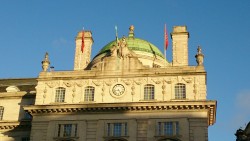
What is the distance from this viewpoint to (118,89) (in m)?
60.5

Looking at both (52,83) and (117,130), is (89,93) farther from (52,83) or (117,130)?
(117,130)

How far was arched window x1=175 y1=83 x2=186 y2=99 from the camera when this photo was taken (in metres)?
59.0

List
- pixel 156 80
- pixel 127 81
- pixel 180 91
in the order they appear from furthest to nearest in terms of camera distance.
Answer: pixel 127 81 → pixel 156 80 → pixel 180 91

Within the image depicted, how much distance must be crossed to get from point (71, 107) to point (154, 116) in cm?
996

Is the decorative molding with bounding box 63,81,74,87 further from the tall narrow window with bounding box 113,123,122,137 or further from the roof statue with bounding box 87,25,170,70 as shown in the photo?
the tall narrow window with bounding box 113,123,122,137

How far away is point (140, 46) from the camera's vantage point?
69625 millimetres

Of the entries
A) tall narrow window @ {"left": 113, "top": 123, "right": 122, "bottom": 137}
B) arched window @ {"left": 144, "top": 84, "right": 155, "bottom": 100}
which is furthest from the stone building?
tall narrow window @ {"left": 113, "top": 123, "right": 122, "bottom": 137}

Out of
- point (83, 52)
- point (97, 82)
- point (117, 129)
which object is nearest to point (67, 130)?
point (117, 129)

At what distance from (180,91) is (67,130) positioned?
14.2 meters

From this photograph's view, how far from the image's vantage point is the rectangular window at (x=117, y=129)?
5766 cm

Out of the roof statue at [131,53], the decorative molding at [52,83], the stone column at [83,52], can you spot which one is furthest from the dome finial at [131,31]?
the decorative molding at [52,83]

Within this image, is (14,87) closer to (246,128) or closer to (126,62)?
(126,62)

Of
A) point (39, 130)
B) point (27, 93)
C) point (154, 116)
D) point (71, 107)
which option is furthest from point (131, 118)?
point (27, 93)

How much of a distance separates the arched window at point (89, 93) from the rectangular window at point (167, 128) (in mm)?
9079
